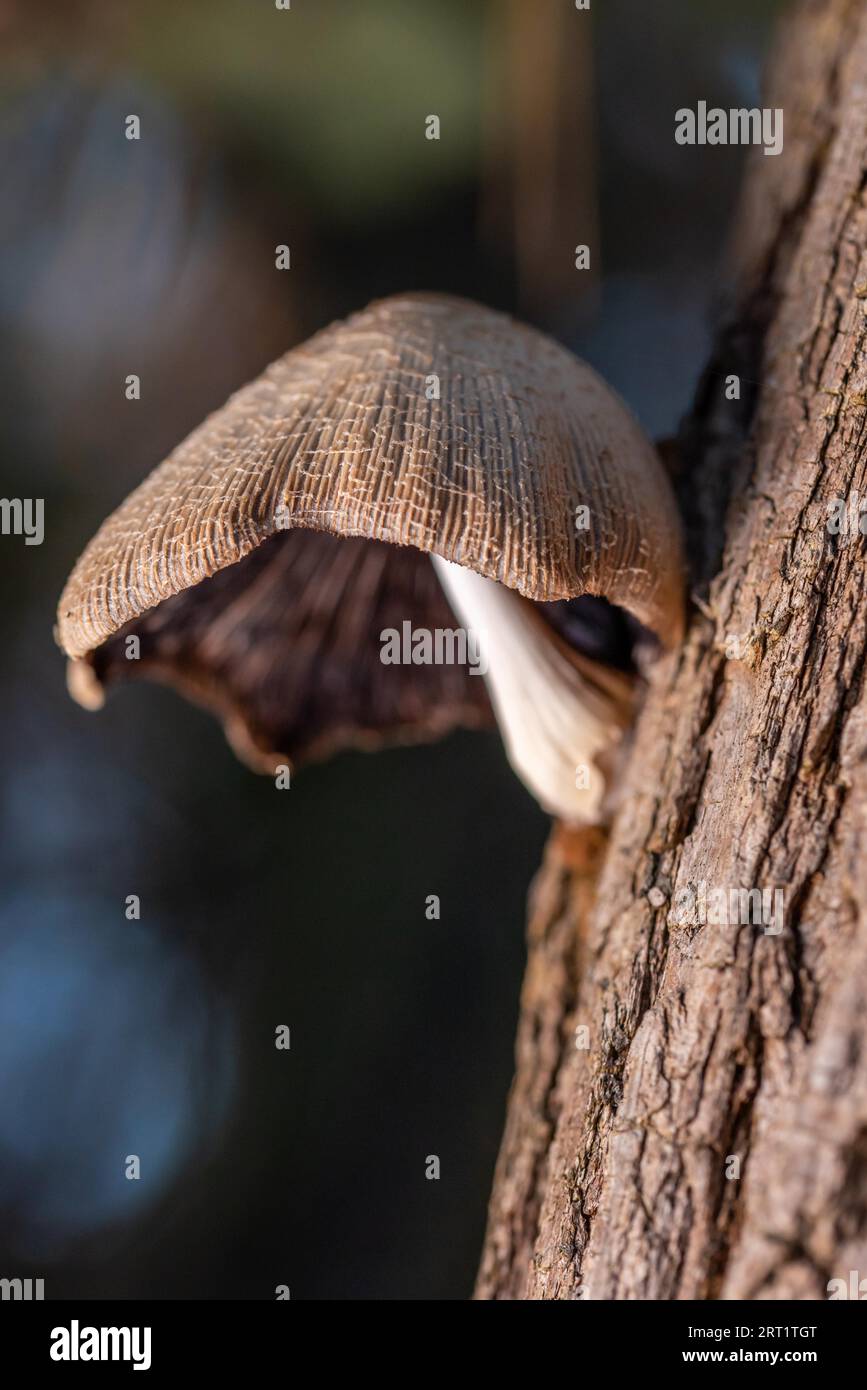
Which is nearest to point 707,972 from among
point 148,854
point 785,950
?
point 785,950

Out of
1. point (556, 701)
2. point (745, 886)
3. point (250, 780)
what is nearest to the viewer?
point (745, 886)

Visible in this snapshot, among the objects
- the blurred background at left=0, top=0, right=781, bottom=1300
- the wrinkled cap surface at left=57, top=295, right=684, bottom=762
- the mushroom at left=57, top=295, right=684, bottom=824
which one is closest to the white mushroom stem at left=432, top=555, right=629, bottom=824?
the mushroom at left=57, top=295, right=684, bottom=824

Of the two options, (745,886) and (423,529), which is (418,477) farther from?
(745,886)

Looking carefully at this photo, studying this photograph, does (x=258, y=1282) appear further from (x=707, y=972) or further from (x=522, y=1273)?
(x=707, y=972)

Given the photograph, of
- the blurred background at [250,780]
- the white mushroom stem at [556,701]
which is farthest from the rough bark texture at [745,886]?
the blurred background at [250,780]

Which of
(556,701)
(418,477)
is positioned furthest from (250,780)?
(418,477)
